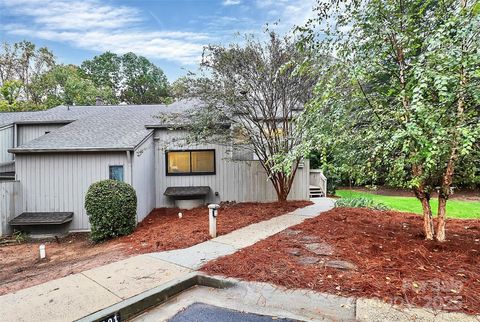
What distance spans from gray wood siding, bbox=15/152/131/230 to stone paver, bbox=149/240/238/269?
4511 mm

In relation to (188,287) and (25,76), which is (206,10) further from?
(25,76)

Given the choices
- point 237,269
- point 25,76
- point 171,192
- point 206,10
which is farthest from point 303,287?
point 25,76

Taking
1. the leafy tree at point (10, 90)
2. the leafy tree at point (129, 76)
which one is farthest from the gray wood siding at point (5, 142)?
the leafy tree at point (129, 76)

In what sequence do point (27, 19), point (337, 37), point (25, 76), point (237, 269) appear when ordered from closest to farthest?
point (237, 269) < point (337, 37) < point (27, 19) < point (25, 76)

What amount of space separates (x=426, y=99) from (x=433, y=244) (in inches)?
99.1

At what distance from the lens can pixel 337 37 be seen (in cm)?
523

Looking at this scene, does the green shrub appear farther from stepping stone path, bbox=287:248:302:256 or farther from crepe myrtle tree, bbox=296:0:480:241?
stepping stone path, bbox=287:248:302:256

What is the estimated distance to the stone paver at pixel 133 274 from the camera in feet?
11.4

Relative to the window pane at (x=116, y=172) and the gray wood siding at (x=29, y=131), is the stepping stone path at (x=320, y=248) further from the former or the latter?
the gray wood siding at (x=29, y=131)

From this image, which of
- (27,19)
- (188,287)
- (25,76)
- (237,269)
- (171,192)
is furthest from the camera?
(25,76)

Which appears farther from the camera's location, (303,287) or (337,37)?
(337,37)

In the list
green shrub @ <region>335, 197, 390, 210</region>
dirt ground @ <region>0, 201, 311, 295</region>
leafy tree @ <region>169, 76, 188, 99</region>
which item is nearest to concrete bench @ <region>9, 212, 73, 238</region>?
dirt ground @ <region>0, 201, 311, 295</region>

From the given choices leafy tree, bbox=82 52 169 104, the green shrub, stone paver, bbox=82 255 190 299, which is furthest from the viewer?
leafy tree, bbox=82 52 169 104

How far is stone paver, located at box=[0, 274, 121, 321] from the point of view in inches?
114
